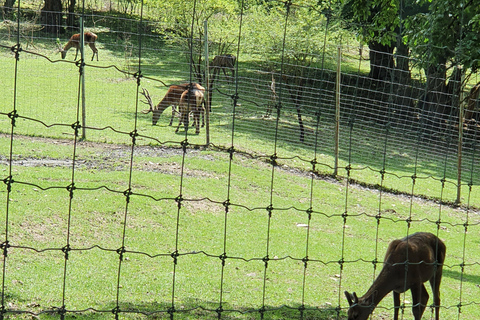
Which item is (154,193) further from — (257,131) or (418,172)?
(418,172)

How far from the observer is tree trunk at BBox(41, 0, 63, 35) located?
1604cm

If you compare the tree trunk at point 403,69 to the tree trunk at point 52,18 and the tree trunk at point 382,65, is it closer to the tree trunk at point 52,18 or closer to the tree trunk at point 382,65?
the tree trunk at point 382,65

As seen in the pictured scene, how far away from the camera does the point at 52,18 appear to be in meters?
17.4

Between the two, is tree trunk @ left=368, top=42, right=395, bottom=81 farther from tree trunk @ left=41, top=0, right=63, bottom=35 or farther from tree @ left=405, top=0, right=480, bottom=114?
tree trunk @ left=41, top=0, right=63, bottom=35

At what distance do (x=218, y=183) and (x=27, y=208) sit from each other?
3.87 m

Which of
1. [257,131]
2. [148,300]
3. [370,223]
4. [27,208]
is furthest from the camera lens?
[257,131]

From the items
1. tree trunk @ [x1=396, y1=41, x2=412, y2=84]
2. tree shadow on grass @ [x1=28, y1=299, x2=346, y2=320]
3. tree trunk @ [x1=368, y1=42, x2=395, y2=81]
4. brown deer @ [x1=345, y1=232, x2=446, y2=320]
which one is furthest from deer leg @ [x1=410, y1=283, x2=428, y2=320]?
tree trunk @ [x1=368, y1=42, x2=395, y2=81]

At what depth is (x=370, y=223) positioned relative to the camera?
10.6m

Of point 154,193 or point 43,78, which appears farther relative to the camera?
point 43,78

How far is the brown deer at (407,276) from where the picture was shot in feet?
18.6

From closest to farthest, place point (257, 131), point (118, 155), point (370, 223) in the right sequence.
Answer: point (370, 223), point (118, 155), point (257, 131)

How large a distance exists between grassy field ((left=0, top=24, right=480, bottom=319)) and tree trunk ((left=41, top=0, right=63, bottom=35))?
657 millimetres

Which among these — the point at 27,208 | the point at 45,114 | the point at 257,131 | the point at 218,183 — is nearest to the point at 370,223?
the point at 218,183

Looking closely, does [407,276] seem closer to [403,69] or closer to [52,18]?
[403,69]
